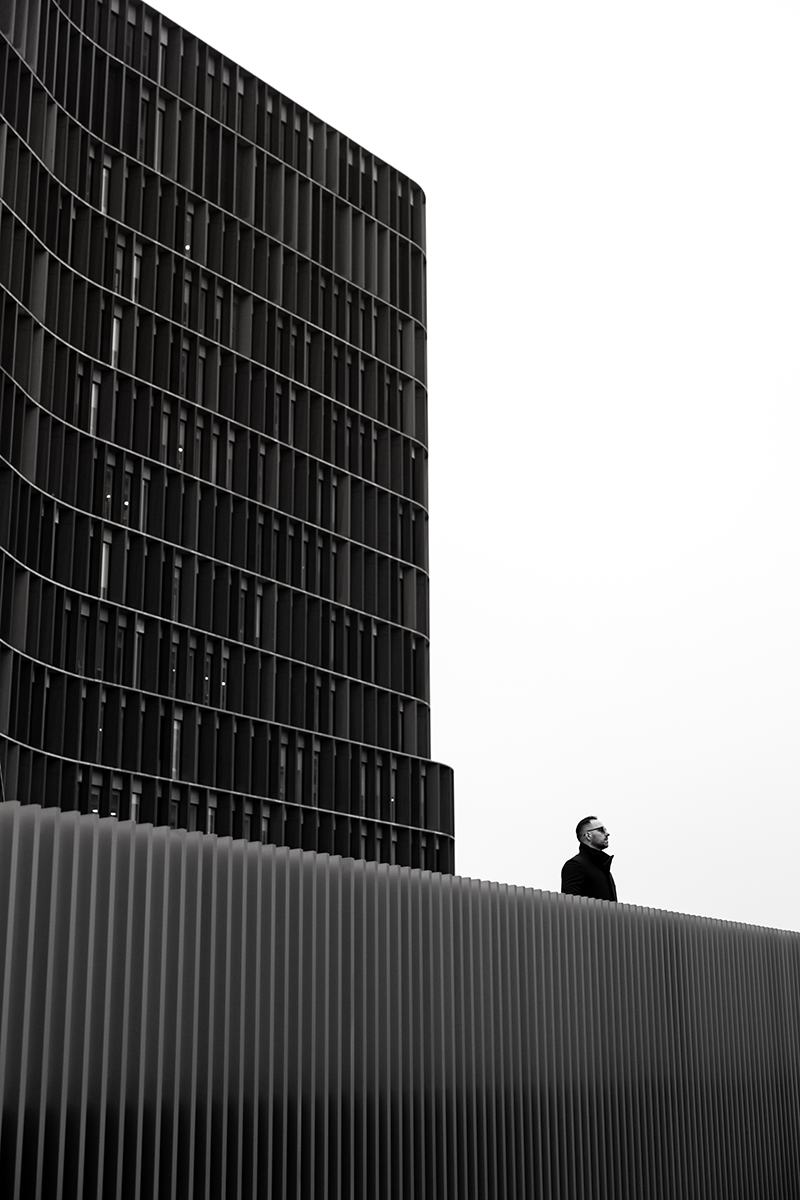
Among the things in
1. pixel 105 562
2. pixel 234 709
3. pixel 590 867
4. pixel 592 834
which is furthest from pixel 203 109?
pixel 590 867

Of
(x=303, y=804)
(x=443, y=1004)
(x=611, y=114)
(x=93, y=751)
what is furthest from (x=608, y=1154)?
(x=611, y=114)

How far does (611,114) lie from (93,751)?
152 feet

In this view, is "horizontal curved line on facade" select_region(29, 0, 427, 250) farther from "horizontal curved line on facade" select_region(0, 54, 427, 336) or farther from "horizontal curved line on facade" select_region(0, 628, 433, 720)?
"horizontal curved line on facade" select_region(0, 628, 433, 720)

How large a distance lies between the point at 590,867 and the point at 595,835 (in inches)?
10.3

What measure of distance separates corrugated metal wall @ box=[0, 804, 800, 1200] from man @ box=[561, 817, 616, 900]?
84cm

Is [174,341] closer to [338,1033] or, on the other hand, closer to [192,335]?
[192,335]

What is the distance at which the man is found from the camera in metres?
12.8

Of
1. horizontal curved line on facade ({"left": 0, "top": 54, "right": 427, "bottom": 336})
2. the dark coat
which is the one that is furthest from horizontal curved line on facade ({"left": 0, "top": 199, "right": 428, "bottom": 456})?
the dark coat

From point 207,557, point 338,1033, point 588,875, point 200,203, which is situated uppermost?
point 200,203

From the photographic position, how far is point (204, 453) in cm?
4075

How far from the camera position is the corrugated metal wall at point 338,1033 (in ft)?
22.3

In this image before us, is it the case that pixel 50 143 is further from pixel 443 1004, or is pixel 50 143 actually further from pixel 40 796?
pixel 443 1004

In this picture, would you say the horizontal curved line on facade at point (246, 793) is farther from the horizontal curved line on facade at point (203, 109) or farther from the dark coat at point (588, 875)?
the dark coat at point (588, 875)

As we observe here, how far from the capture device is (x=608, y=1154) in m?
10.8
